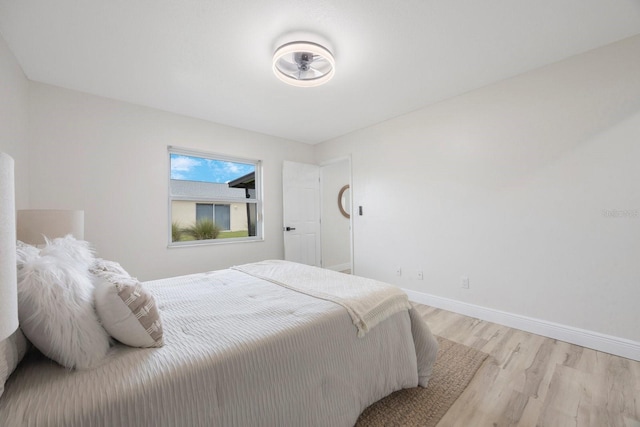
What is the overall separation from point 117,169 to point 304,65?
2.35 m

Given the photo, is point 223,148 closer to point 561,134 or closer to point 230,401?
point 230,401

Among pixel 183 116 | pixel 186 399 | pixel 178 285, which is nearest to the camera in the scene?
pixel 186 399

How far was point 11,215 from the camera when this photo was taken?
536 millimetres

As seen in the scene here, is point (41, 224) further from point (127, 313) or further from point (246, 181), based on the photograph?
point (246, 181)

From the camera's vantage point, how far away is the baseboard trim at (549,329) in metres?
1.99

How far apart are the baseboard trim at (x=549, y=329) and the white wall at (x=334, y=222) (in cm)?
236

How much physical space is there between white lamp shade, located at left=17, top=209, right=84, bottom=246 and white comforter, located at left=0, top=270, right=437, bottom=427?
864 mm

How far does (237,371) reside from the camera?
0.98 metres

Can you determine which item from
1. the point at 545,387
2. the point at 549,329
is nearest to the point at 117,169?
the point at 545,387

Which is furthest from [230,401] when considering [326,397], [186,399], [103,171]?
[103,171]

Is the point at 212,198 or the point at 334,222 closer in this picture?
the point at 212,198

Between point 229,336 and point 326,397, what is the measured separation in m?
0.55

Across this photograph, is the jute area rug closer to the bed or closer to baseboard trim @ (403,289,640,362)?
the bed

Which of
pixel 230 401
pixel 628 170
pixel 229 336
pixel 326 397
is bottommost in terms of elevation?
pixel 326 397
